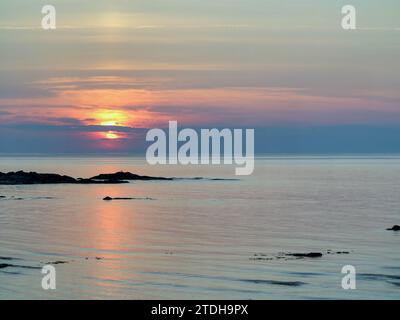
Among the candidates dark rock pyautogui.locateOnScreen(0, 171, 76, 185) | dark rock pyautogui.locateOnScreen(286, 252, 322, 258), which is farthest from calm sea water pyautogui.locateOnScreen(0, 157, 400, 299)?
dark rock pyautogui.locateOnScreen(0, 171, 76, 185)

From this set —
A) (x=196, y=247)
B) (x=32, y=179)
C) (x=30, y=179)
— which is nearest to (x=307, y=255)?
(x=196, y=247)

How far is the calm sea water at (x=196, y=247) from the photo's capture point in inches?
1231

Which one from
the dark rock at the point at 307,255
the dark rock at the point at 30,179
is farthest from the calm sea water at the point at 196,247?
the dark rock at the point at 30,179

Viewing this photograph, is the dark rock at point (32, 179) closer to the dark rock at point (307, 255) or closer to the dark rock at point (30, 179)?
the dark rock at point (30, 179)

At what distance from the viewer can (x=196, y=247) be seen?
1721 inches

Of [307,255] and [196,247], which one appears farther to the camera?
[196,247]

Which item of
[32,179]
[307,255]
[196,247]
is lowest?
[307,255]

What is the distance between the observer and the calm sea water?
31266 millimetres

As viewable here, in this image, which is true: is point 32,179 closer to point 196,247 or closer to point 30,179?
point 30,179

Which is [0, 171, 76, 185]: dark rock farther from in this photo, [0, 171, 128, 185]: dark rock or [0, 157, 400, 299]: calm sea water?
[0, 157, 400, 299]: calm sea water

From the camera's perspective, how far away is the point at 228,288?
31.3 m
